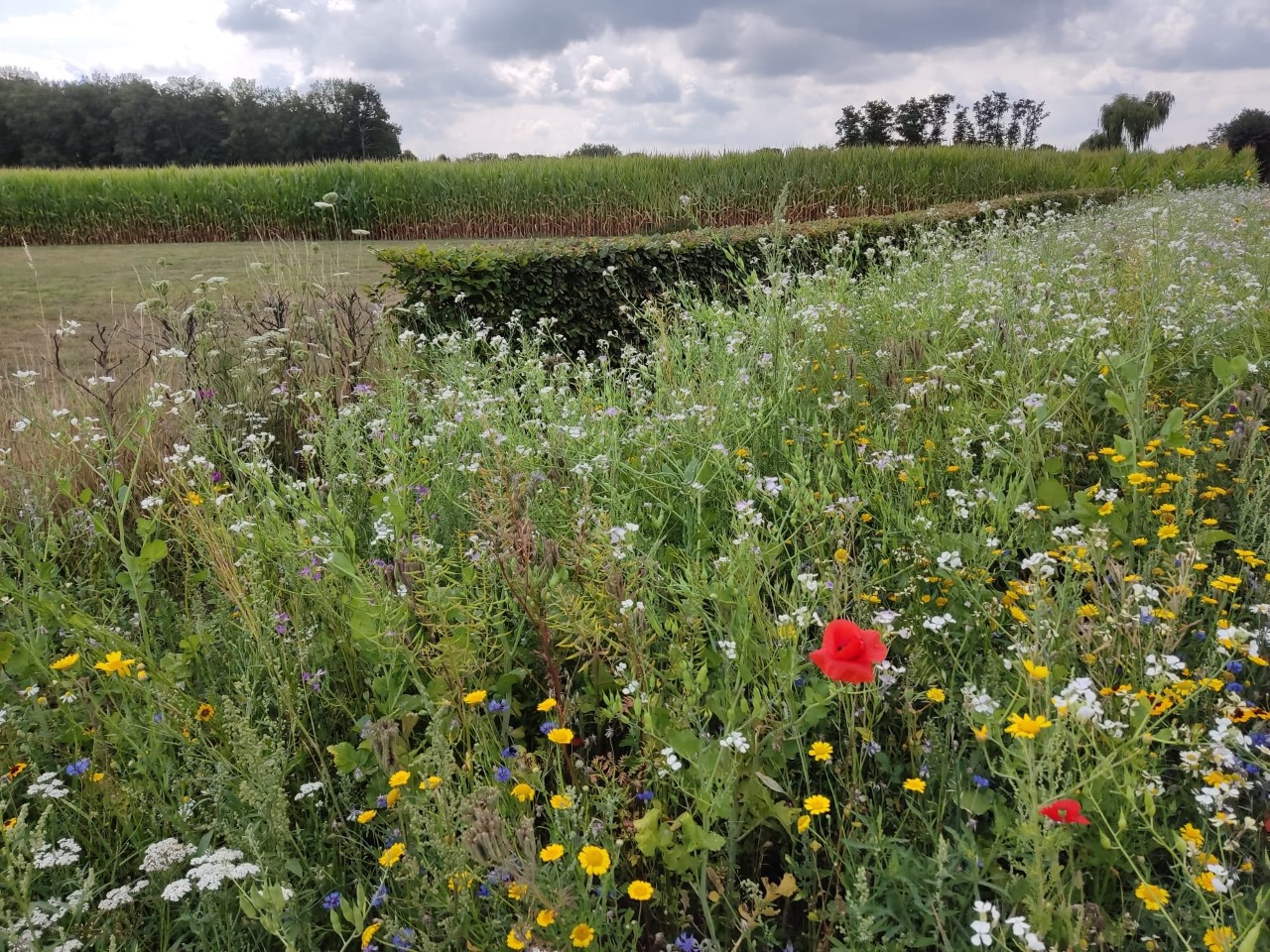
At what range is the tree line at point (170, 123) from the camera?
53719mm

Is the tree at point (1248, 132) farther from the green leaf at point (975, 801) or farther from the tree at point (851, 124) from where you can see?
the green leaf at point (975, 801)

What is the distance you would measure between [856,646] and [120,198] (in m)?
25.2

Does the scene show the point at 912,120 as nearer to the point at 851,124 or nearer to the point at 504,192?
the point at 851,124

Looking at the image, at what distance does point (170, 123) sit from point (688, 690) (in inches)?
2847

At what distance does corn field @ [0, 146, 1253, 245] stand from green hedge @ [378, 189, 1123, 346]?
892cm

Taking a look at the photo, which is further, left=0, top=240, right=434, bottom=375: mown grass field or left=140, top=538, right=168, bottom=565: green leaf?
left=0, top=240, right=434, bottom=375: mown grass field

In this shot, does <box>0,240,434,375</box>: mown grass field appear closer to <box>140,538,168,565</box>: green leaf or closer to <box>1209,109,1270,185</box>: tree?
<box>140,538,168,565</box>: green leaf

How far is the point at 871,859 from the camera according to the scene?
167 cm

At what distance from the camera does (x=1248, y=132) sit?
161 feet

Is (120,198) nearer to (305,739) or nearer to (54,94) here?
(305,739)

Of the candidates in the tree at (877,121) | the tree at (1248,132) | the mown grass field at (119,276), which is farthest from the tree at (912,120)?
the mown grass field at (119,276)

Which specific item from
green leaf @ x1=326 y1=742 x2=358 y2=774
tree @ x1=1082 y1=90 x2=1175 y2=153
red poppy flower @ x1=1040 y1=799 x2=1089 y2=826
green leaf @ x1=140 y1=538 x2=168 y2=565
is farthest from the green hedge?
tree @ x1=1082 y1=90 x2=1175 y2=153

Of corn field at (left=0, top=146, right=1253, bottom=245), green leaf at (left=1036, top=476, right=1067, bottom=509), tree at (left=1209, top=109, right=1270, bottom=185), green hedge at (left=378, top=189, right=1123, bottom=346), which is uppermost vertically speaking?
tree at (left=1209, top=109, right=1270, bottom=185)

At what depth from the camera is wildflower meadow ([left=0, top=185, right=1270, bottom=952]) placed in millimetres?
1507
